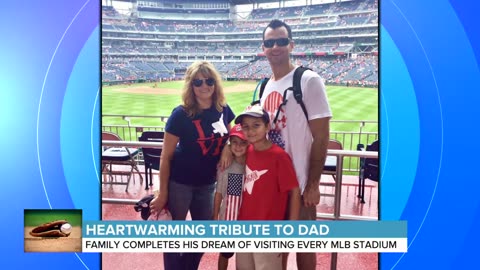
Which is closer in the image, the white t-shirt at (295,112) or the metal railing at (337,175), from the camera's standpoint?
the white t-shirt at (295,112)

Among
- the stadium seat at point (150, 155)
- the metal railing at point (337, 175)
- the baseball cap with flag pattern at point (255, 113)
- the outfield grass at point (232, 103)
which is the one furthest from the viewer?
the stadium seat at point (150, 155)

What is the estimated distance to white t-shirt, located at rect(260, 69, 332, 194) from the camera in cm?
206

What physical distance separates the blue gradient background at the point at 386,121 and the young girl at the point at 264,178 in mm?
678

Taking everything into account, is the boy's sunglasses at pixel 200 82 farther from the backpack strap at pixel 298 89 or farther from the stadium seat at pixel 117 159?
the stadium seat at pixel 117 159

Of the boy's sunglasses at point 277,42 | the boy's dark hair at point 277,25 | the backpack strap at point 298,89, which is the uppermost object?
the boy's dark hair at point 277,25

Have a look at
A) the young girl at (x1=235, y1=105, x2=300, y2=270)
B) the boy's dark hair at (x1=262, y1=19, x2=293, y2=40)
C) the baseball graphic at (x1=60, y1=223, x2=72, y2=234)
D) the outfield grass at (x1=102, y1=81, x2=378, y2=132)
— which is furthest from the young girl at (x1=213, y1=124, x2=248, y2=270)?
the baseball graphic at (x1=60, y1=223, x2=72, y2=234)

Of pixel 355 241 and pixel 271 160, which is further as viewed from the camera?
pixel 355 241

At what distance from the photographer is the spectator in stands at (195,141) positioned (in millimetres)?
2074

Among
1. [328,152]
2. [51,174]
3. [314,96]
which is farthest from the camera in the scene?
[51,174]

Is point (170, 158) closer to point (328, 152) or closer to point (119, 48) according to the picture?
point (119, 48)

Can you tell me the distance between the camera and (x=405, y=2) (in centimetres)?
223

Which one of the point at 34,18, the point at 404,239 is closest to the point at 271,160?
the point at 404,239

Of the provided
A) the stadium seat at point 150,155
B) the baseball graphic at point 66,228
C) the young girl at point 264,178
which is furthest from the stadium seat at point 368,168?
the baseball graphic at point 66,228

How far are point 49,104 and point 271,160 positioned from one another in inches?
58.5
